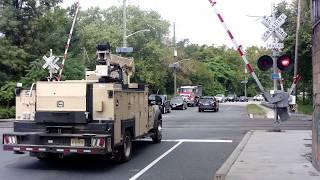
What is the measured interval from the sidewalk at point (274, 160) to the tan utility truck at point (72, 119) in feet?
9.60

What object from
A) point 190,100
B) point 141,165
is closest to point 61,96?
point 141,165

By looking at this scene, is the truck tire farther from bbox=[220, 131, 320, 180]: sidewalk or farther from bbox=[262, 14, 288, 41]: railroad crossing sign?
bbox=[262, 14, 288, 41]: railroad crossing sign

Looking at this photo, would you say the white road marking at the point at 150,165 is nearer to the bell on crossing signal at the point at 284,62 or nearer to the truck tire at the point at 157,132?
the truck tire at the point at 157,132

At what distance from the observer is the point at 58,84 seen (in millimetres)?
13242

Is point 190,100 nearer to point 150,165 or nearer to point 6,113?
point 6,113

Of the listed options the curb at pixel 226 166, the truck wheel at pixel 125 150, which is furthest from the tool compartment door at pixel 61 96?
the curb at pixel 226 166

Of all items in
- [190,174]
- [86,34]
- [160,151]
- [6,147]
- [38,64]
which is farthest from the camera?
[86,34]

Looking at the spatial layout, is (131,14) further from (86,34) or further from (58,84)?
(58,84)

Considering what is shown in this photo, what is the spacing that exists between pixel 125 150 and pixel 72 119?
1.76 metres

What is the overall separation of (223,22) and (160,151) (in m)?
5.35

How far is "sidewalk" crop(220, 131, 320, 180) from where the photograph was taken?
10.9 meters

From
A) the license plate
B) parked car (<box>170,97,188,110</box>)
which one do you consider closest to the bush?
parked car (<box>170,97,188,110</box>)

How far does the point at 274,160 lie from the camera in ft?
43.0

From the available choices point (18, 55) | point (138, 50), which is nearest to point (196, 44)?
point (138, 50)
